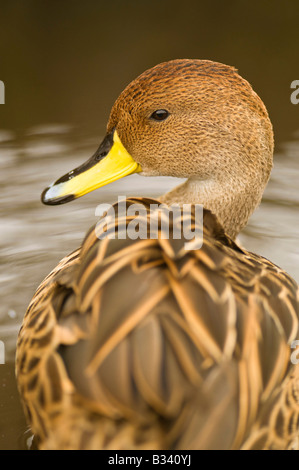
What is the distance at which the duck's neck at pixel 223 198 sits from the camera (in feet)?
7.88

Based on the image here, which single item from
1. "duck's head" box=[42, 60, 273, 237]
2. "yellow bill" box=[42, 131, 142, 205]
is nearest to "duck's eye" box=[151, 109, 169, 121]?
"duck's head" box=[42, 60, 273, 237]

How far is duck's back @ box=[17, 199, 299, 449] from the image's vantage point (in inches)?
53.5

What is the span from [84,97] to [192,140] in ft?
7.28

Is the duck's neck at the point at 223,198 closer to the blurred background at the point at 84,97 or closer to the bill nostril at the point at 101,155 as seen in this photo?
the bill nostril at the point at 101,155

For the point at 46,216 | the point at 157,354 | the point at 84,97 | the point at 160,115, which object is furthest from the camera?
the point at 84,97

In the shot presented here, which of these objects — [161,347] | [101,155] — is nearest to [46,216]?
[101,155]

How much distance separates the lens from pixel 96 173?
2.38 metres

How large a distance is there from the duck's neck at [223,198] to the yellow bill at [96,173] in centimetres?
19

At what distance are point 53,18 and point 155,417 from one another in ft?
14.6

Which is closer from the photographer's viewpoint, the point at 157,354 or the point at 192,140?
the point at 157,354

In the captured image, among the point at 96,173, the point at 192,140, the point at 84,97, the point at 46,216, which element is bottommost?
the point at 46,216

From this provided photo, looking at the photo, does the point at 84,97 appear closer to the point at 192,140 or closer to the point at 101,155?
the point at 101,155

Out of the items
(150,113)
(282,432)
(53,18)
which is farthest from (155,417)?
(53,18)

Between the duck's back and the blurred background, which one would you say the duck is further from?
the blurred background
